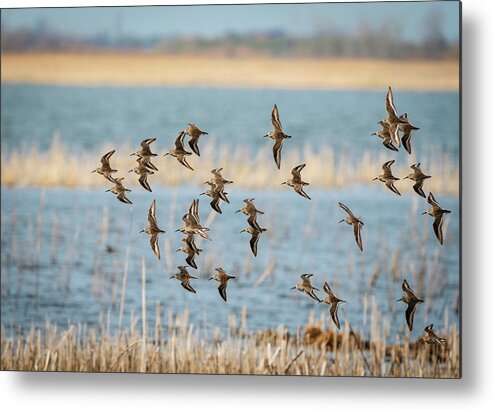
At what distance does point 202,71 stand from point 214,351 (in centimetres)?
136

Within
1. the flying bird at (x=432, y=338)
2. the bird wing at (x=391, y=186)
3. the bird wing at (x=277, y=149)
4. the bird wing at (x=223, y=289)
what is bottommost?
the flying bird at (x=432, y=338)

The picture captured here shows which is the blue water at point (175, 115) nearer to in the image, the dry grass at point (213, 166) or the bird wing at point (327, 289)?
the dry grass at point (213, 166)

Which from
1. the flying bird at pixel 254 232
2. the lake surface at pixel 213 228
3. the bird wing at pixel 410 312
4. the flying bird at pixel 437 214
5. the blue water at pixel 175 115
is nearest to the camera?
the flying bird at pixel 437 214

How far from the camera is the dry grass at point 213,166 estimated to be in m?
6.60

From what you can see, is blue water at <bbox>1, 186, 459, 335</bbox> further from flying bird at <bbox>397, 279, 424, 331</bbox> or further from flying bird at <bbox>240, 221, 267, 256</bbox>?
flying bird at <bbox>240, 221, 267, 256</bbox>

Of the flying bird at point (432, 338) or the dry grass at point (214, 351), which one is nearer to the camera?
the flying bird at point (432, 338)

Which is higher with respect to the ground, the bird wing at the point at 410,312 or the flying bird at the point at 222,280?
the flying bird at the point at 222,280

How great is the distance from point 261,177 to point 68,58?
3.66ft

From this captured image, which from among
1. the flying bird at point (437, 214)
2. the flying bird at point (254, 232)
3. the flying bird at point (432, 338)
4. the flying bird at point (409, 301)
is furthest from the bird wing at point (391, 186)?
the flying bird at point (432, 338)

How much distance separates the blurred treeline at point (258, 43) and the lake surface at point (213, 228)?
200 mm

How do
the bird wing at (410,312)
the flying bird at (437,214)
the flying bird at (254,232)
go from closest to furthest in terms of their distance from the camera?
the flying bird at (437,214) → the flying bird at (254,232) → the bird wing at (410,312)

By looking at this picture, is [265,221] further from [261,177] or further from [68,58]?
[68,58]

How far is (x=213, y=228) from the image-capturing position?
675 centimetres

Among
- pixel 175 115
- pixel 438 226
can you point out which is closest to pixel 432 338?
pixel 438 226
